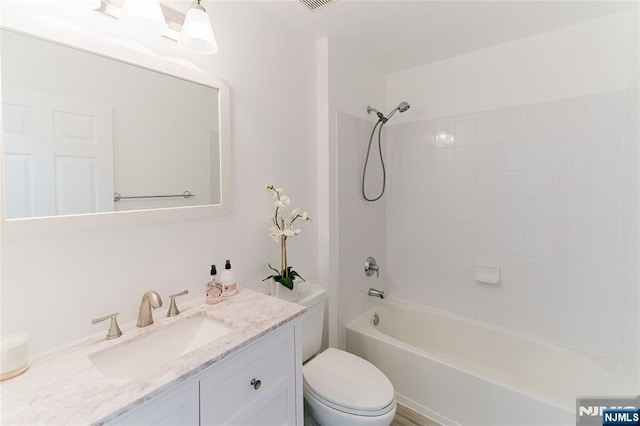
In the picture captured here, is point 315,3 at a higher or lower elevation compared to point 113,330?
higher

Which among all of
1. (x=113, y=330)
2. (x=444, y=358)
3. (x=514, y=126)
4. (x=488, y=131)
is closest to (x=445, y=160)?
(x=488, y=131)

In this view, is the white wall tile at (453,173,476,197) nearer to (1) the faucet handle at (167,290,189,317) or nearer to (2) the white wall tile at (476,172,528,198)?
(2) the white wall tile at (476,172,528,198)

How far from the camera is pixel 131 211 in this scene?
3.62ft

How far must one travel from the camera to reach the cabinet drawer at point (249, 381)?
88 centimetres

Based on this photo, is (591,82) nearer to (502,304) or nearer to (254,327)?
(502,304)

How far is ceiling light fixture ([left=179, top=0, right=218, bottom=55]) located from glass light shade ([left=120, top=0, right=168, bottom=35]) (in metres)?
0.08

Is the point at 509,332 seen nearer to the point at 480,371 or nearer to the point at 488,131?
the point at 480,371

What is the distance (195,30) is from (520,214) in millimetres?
2208

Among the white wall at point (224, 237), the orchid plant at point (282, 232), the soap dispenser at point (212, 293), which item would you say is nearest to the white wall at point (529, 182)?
the white wall at point (224, 237)

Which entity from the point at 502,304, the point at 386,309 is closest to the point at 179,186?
the point at 386,309

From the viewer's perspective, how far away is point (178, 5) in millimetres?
1246

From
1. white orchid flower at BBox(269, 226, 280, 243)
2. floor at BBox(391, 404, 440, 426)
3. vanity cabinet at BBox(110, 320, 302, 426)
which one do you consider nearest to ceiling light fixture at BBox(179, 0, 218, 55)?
white orchid flower at BBox(269, 226, 280, 243)

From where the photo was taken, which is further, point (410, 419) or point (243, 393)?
point (410, 419)

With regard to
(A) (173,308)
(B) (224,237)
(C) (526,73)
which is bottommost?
(A) (173,308)
